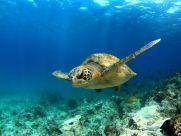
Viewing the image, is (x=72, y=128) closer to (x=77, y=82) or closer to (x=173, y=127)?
(x=173, y=127)

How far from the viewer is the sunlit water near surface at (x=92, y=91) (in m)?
11.3

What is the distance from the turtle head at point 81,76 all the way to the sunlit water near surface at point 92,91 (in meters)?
2.50

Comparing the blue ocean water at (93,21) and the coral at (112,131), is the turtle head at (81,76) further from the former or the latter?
the blue ocean water at (93,21)

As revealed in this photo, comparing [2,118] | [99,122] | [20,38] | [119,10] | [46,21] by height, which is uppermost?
[20,38]

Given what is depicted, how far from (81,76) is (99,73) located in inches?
26.0

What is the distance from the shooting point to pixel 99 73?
6738 millimetres

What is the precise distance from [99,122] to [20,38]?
65893 millimetres

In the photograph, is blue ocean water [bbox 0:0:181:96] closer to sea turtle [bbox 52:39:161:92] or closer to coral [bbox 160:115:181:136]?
sea turtle [bbox 52:39:161:92]

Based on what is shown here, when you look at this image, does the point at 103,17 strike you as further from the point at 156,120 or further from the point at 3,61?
the point at 3,61

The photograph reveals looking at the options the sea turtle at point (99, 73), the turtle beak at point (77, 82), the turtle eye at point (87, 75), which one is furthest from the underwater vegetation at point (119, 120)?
the turtle beak at point (77, 82)

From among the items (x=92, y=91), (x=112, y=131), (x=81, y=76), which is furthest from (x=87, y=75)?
Answer: (x=92, y=91)

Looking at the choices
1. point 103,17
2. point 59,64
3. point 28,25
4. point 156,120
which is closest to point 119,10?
point 103,17

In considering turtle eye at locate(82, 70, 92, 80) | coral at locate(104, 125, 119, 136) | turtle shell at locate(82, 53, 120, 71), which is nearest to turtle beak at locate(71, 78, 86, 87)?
turtle eye at locate(82, 70, 92, 80)

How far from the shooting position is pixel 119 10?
129 ft
